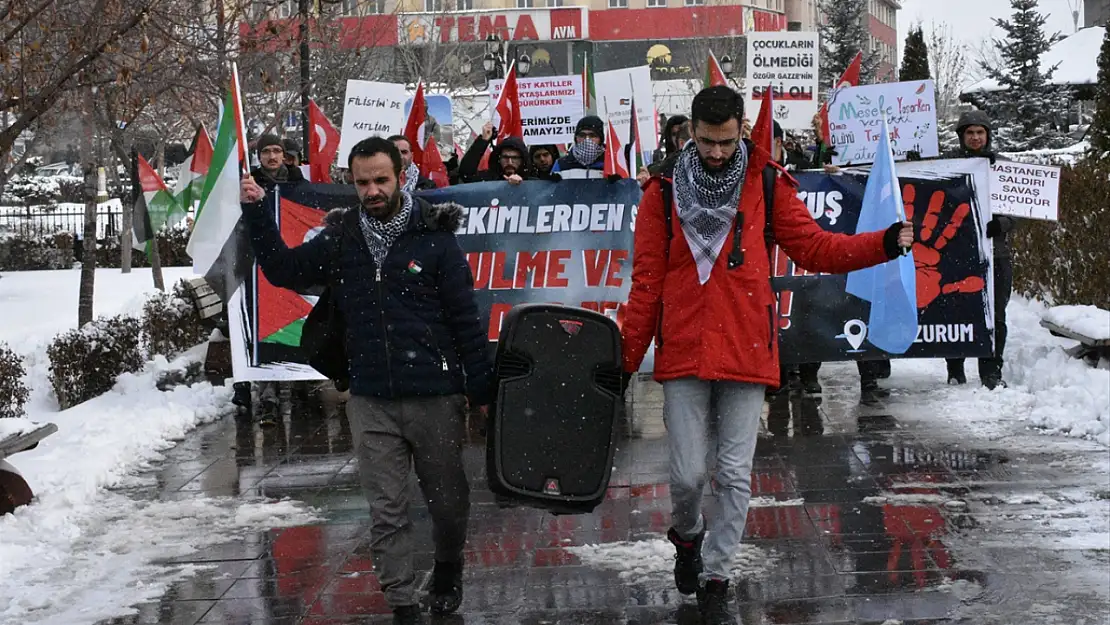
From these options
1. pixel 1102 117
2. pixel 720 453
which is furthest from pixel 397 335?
pixel 1102 117

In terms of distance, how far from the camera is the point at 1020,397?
9883 millimetres

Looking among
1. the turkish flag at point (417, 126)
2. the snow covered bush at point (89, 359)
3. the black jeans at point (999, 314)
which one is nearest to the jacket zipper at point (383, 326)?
the turkish flag at point (417, 126)

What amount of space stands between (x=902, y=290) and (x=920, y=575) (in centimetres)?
206

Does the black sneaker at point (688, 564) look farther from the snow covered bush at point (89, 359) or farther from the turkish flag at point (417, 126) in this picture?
the snow covered bush at point (89, 359)

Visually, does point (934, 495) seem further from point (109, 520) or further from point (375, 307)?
point (109, 520)

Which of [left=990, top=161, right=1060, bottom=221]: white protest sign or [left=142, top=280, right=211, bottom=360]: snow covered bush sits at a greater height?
[left=990, top=161, right=1060, bottom=221]: white protest sign

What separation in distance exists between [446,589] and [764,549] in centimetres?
153

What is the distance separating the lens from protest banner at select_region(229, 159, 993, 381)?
10141 mm

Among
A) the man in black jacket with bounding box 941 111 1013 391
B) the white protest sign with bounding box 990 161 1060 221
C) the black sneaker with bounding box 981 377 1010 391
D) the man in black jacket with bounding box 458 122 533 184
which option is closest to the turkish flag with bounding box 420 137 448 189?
the man in black jacket with bounding box 458 122 533 184

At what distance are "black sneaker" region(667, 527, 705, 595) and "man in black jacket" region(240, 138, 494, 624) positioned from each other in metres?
0.86

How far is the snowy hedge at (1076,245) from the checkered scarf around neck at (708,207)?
769 centimetres

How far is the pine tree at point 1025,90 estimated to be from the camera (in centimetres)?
3819

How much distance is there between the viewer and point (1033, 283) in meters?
14.3

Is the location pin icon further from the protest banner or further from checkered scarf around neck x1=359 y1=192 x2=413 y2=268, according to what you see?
checkered scarf around neck x1=359 y1=192 x2=413 y2=268
